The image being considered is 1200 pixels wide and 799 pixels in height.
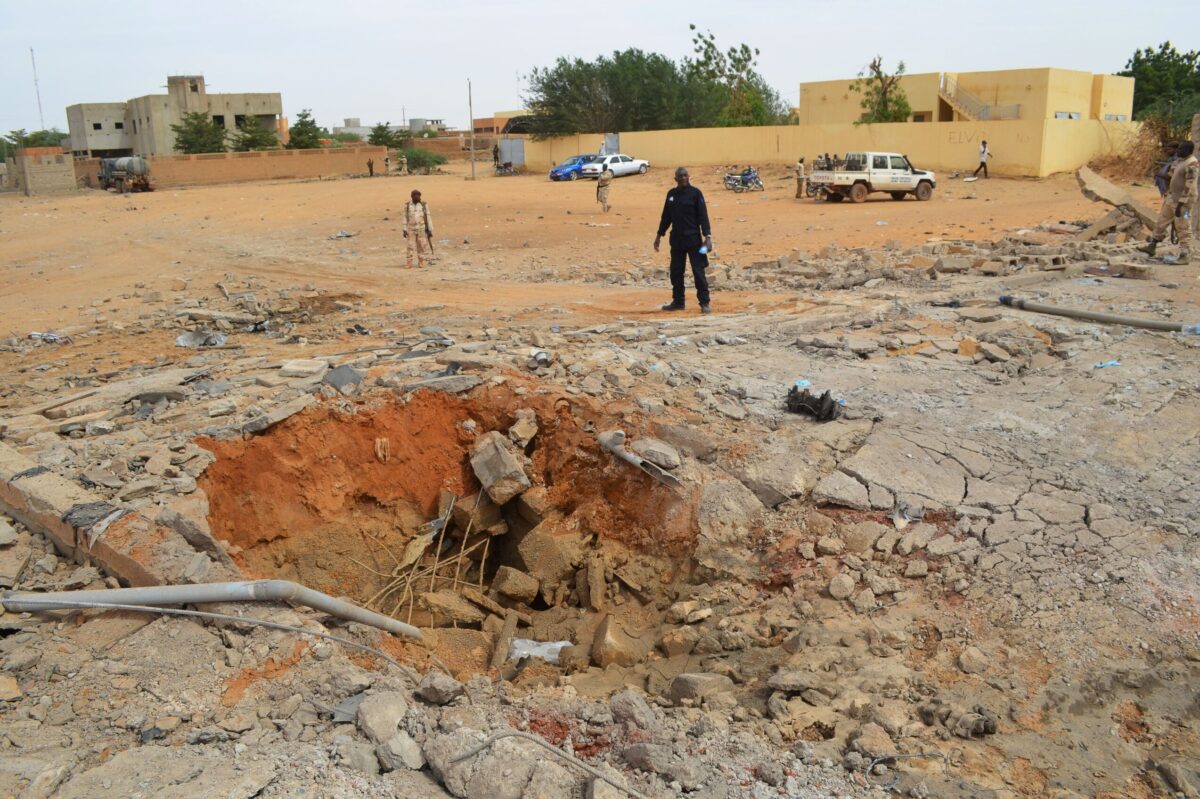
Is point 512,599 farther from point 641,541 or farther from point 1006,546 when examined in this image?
point 1006,546

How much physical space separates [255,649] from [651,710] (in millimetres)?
1862

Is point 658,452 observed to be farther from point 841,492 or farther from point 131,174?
point 131,174

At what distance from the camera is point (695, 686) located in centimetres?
436

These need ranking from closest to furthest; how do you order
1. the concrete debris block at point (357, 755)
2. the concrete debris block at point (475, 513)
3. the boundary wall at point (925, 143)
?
the concrete debris block at point (357, 755) → the concrete debris block at point (475, 513) → the boundary wall at point (925, 143)

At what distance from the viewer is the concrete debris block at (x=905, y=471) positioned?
18.7 feet

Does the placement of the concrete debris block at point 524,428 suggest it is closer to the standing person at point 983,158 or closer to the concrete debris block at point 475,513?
the concrete debris block at point 475,513

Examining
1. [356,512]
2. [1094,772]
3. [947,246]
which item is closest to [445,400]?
[356,512]

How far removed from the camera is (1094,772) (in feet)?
12.0

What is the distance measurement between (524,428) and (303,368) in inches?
85.9

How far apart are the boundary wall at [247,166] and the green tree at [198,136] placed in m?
5.71

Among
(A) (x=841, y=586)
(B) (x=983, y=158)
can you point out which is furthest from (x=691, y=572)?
(B) (x=983, y=158)

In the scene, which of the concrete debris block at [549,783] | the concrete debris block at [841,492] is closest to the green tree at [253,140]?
the concrete debris block at [841,492]

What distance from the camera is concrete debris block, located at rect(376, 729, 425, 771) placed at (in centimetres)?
361

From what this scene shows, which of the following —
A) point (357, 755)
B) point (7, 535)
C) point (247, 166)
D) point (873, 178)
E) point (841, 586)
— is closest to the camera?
point (357, 755)
